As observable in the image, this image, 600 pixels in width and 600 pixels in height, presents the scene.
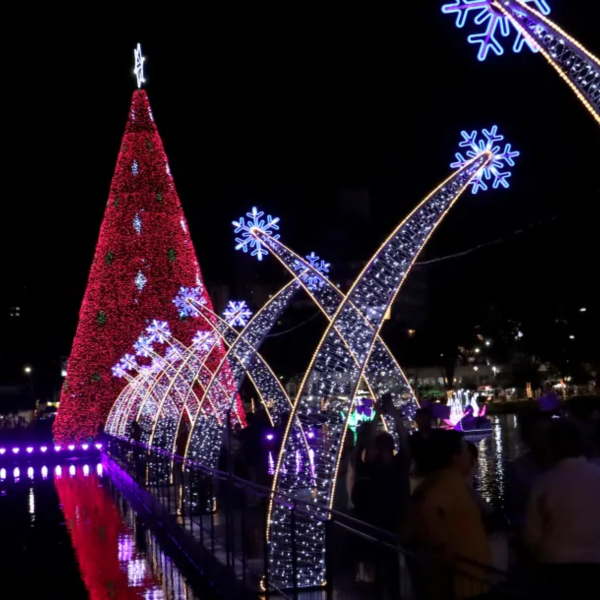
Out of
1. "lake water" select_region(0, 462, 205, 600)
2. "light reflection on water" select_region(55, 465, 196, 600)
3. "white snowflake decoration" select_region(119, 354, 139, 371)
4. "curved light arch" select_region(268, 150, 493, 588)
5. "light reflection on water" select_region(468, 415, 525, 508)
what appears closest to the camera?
"curved light arch" select_region(268, 150, 493, 588)

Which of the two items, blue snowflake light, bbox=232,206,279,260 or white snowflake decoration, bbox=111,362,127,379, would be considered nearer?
blue snowflake light, bbox=232,206,279,260

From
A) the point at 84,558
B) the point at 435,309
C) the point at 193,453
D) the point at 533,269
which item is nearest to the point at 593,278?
the point at 533,269

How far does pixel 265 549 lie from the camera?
10.1 meters

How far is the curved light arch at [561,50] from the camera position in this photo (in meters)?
7.39

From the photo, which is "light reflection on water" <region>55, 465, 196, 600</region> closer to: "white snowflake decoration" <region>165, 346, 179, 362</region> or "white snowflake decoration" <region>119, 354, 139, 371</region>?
"white snowflake decoration" <region>165, 346, 179, 362</region>

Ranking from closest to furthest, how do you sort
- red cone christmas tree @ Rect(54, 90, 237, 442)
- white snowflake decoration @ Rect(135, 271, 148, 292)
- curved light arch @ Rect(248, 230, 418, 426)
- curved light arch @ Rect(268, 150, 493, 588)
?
curved light arch @ Rect(268, 150, 493, 588) → curved light arch @ Rect(248, 230, 418, 426) → red cone christmas tree @ Rect(54, 90, 237, 442) → white snowflake decoration @ Rect(135, 271, 148, 292)

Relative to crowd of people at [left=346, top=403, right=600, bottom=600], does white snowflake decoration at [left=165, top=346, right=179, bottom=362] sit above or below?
above

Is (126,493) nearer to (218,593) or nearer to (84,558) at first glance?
(84,558)

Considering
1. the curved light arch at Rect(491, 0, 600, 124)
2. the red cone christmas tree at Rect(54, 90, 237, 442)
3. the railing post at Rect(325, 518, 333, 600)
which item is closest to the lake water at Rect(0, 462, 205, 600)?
the railing post at Rect(325, 518, 333, 600)

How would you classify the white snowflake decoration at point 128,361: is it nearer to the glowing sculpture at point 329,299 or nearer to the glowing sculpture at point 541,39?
the glowing sculpture at point 329,299

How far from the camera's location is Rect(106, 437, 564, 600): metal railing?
187 inches

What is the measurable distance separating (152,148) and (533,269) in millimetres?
17499

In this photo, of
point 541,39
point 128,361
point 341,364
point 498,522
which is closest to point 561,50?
point 541,39

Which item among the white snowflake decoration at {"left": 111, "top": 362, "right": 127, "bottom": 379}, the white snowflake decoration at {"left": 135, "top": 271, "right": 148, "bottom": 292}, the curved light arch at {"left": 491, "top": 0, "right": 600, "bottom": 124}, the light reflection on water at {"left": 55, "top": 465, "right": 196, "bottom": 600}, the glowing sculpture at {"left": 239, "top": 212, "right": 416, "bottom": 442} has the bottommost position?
the light reflection on water at {"left": 55, "top": 465, "right": 196, "bottom": 600}
